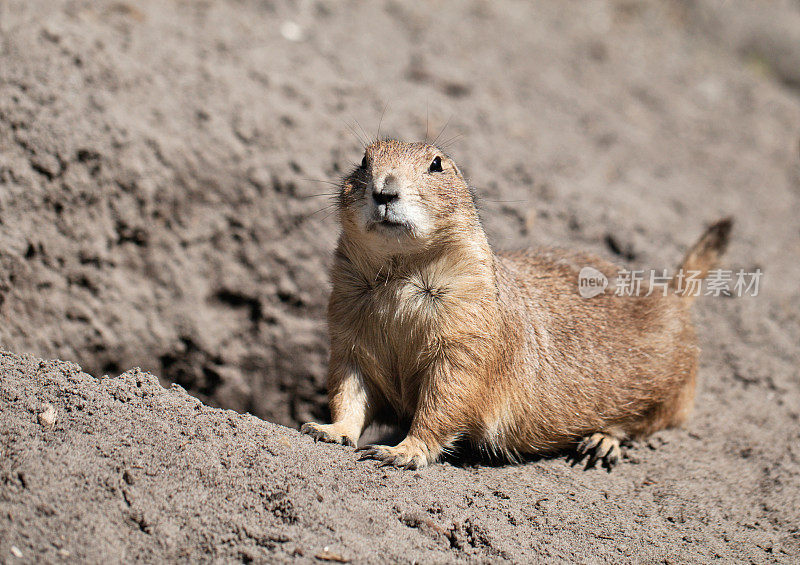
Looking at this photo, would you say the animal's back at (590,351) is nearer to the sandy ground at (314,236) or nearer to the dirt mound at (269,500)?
the sandy ground at (314,236)

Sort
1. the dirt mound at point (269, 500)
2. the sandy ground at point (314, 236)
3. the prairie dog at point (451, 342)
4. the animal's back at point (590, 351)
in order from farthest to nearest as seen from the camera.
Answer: the animal's back at point (590, 351) < the prairie dog at point (451, 342) < the sandy ground at point (314, 236) < the dirt mound at point (269, 500)

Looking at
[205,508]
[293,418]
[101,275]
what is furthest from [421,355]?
[101,275]

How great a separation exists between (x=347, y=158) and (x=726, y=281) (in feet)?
11.4

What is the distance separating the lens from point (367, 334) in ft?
13.3

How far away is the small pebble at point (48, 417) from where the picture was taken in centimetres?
321

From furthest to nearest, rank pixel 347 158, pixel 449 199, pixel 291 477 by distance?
pixel 347 158, pixel 449 199, pixel 291 477

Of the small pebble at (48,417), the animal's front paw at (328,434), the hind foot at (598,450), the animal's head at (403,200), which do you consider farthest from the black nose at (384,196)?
the hind foot at (598,450)

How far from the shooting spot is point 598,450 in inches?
178

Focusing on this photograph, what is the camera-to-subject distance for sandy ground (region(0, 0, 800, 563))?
316 cm

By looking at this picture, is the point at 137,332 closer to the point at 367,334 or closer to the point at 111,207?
the point at 111,207

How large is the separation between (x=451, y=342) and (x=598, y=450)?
133 cm

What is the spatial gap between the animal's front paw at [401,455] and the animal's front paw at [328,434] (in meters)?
0.10

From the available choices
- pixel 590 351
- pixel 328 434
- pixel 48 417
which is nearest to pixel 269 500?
pixel 328 434

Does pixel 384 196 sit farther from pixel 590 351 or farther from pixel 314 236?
pixel 314 236
